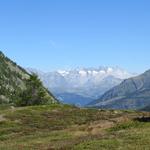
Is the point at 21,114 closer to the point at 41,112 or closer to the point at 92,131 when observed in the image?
the point at 41,112

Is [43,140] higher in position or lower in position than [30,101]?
lower

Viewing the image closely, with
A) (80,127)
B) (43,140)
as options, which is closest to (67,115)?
(80,127)

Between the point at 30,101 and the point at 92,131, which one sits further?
the point at 30,101

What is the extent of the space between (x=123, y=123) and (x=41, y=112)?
4431 cm

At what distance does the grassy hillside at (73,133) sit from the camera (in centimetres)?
3994

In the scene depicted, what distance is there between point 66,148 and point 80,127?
1762 cm

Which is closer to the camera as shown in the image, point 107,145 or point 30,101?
point 107,145

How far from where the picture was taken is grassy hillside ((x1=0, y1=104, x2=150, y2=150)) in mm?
39944

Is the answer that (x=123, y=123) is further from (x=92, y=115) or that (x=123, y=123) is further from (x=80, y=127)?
(x=92, y=115)

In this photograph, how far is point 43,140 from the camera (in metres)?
48.5

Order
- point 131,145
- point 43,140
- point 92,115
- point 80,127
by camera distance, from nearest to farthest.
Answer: point 131,145
point 43,140
point 80,127
point 92,115

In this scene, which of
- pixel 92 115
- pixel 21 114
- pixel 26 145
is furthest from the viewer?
pixel 92 115

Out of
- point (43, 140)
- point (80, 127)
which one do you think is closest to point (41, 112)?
point (80, 127)

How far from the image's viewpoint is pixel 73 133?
52.5 meters
